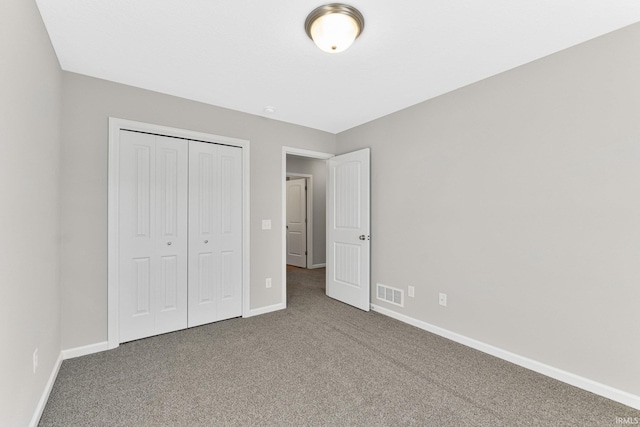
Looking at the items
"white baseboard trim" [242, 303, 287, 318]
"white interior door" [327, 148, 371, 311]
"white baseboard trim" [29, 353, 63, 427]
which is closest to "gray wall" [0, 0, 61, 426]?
"white baseboard trim" [29, 353, 63, 427]

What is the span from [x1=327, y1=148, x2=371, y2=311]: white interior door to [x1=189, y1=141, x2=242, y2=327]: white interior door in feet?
4.49

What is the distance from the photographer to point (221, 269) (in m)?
3.30

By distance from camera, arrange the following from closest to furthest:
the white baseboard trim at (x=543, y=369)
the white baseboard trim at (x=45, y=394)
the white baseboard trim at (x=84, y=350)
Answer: the white baseboard trim at (x=45, y=394) < the white baseboard trim at (x=543, y=369) < the white baseboard trim at (x=84, y=350)

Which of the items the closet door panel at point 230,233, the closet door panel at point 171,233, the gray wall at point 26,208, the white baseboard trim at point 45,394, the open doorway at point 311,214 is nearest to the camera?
the gray wall at point 26,208

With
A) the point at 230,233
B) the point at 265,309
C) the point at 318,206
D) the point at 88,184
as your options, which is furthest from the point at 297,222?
the point at 88,184

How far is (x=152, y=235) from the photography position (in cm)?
286

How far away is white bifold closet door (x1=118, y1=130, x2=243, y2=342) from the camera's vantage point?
2742 mm

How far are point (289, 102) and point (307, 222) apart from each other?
3.75 meters

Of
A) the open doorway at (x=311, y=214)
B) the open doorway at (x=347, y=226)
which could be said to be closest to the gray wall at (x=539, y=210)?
the open doorway at (x=347, y=226)

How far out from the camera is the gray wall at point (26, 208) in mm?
1275

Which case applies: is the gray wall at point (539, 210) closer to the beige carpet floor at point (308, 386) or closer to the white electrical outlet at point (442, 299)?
the white electrical outlet at point (442, 299)

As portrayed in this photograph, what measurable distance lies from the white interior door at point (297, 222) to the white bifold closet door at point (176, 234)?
10.7 feet

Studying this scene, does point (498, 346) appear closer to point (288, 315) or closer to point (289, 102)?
point (288, 315)

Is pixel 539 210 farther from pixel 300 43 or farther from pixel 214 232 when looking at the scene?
pixel 214 232
